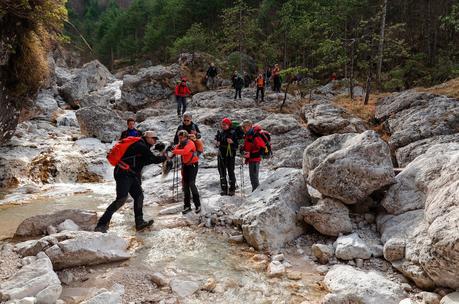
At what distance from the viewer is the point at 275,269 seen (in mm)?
6000

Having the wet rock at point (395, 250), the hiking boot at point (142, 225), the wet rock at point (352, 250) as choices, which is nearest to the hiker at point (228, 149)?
the hiking boot at point (142, 225)

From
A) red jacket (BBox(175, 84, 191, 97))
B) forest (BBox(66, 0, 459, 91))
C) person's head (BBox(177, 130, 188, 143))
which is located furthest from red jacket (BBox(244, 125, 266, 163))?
red jacket (BBox(175, 84, 191, 97))

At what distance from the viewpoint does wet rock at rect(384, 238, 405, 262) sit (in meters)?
5.94

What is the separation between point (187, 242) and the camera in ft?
23.7

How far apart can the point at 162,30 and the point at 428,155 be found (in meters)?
48.0

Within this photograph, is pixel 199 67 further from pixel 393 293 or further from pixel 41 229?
pixel 393 293

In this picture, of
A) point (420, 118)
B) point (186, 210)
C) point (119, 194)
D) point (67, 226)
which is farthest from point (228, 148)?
point (420, 118)

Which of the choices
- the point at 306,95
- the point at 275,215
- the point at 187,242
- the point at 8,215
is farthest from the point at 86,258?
the point at 306,95

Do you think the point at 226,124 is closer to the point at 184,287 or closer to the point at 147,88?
the point at 184,287

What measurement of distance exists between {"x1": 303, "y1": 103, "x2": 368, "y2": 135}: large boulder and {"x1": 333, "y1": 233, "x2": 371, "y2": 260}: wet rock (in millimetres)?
10107

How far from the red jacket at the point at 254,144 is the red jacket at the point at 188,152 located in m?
1.75

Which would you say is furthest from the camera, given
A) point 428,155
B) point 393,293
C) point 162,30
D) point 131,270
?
point 162,30

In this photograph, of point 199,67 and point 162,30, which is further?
point 162,30

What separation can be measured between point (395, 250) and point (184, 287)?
380 cm
